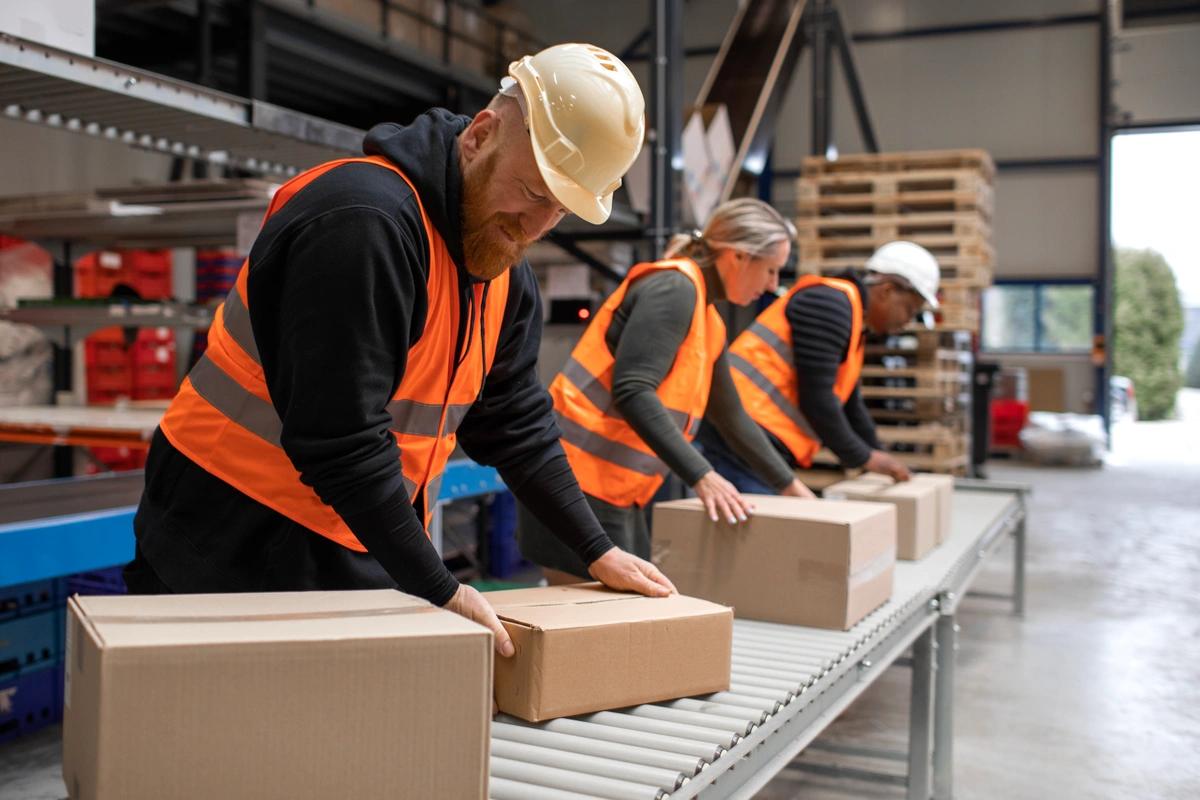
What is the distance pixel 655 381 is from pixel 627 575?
0.82m

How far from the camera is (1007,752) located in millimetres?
3941

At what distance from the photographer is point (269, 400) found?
154 cm

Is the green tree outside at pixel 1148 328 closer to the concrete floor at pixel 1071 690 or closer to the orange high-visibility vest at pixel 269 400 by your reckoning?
the concrete floor at pixel 1071 690

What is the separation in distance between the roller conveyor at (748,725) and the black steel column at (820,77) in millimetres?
6055

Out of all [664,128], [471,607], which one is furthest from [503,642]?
[664,128]

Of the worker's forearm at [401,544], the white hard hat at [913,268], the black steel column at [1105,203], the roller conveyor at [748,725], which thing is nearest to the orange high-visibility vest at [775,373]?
the white hard hat at [913,268]

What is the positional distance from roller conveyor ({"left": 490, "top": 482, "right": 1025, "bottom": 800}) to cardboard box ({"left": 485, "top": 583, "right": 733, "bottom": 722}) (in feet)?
0.11

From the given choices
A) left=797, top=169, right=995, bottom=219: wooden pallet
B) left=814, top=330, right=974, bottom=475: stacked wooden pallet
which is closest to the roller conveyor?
left=814, top=330, right=974, bottom=475: stacked wooden pallet

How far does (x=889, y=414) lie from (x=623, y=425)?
163 inches

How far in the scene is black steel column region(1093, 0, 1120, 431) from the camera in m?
14.5

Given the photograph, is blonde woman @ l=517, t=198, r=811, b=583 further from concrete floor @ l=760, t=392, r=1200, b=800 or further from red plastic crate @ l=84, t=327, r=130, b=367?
red plastic crate @ l=84, t=327, r=130, b=367

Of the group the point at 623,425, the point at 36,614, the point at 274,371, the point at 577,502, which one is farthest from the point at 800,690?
the point at 36,614

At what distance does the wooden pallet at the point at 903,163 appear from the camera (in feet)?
22.1

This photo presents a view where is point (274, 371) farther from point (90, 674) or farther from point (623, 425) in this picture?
point (623, 425)
